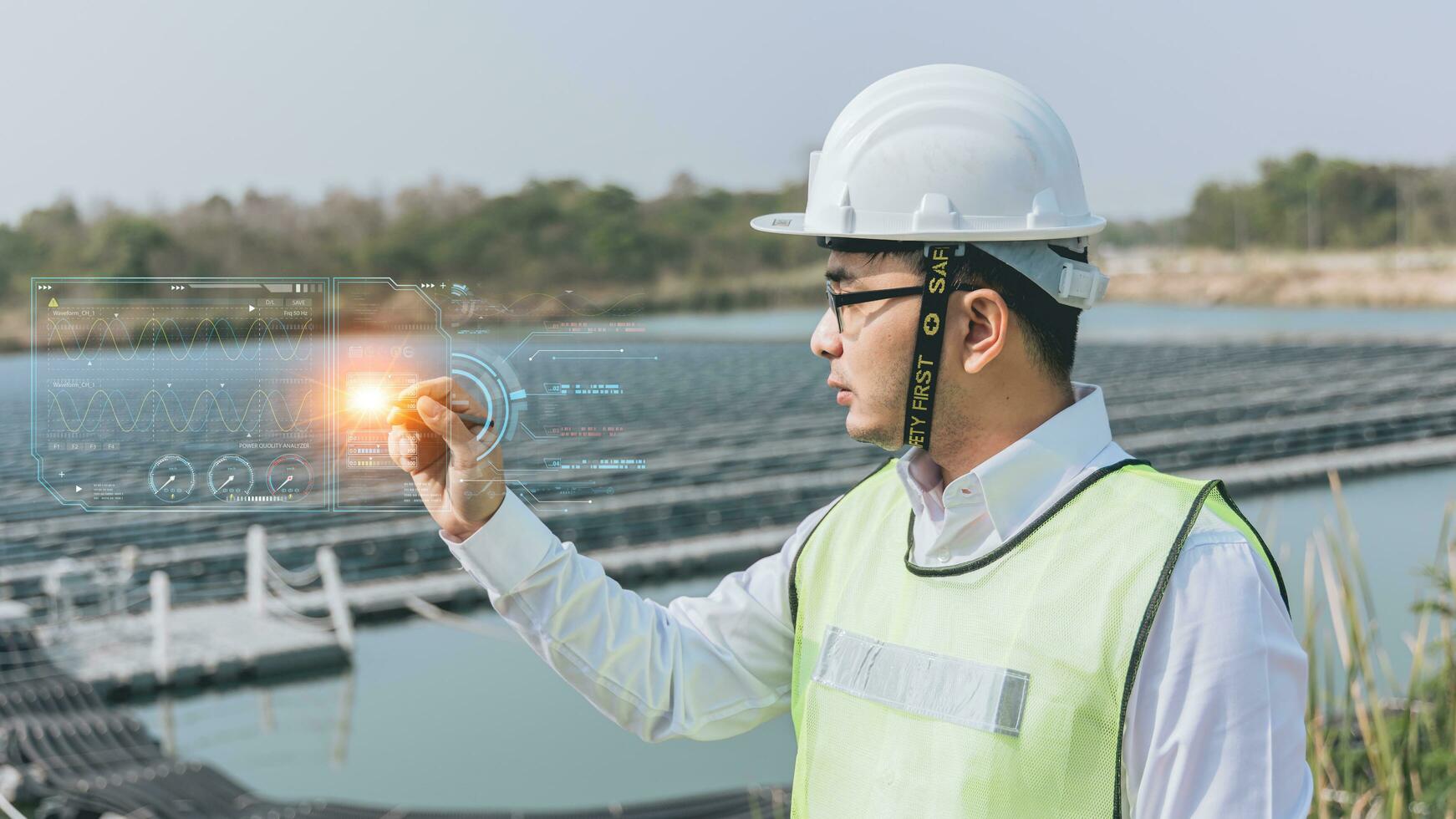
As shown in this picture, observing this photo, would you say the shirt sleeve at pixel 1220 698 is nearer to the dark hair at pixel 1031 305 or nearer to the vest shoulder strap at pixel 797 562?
the dark hair at pixel 1031 305

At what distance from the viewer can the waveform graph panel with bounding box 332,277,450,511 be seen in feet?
5.50

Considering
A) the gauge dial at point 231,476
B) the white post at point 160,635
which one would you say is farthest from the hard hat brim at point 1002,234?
the white post at point 160,635

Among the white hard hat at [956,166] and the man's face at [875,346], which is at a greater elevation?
the white hard hat at [956,166]

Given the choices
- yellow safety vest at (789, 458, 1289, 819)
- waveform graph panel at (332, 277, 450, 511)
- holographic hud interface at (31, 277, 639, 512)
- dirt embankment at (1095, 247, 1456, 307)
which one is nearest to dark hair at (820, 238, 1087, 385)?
yellow safety vest at (789, 458, 1289, 819)

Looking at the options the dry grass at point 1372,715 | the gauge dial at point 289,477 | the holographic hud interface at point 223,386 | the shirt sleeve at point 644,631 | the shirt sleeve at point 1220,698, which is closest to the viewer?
the shirt sleeve at point 1220,698

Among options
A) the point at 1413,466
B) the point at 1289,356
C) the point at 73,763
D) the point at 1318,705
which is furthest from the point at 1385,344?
the point at 1318,705

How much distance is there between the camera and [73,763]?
13367 millimetres

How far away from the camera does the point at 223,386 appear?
6.73 feet

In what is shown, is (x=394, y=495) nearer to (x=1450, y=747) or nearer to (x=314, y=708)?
(x=1450, y=747)

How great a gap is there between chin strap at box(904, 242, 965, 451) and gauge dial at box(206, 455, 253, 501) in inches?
44.9

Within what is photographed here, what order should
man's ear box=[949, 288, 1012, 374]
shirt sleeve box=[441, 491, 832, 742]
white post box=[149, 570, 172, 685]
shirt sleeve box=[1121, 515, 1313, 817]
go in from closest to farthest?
shirt sleeve box=[1121, 515, 1313, 817] < man's ear box=[949, 288, 1012, 374] < shirt sleeve box=[441, 491, 832, 742] < white post box=[149, 570, 172, 685]

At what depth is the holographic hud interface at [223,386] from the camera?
1779 millimetres

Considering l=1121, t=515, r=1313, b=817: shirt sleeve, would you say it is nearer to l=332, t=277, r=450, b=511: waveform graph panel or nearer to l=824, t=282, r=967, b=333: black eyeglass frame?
l=824, t=282, r=967, b=333: black eyeglass frame

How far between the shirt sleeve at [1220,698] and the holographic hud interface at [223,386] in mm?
852
